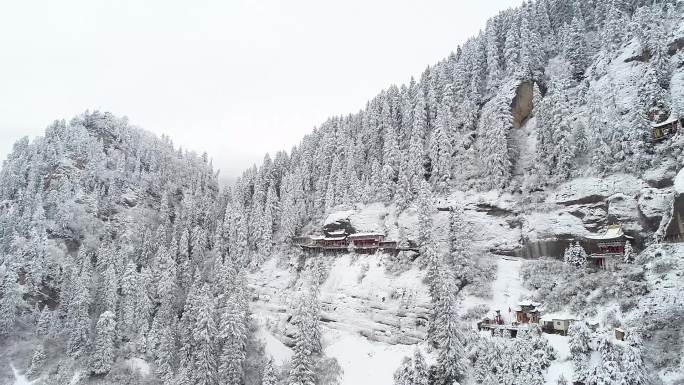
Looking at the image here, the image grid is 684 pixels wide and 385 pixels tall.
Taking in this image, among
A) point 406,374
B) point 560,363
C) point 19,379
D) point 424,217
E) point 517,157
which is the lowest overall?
point 19,379

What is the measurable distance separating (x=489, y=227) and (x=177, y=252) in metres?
69.6

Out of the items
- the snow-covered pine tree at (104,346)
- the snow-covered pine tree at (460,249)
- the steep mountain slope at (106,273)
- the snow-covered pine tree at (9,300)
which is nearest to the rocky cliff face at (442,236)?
the snow-covered pine tree at (460,249)

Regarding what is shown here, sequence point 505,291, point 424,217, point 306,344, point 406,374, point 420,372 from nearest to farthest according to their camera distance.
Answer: point 420,372 < point 406,374 < point 306,344 < point 505,291 < point 424,217

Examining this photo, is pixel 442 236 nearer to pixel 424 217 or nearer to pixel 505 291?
pixel 424 217

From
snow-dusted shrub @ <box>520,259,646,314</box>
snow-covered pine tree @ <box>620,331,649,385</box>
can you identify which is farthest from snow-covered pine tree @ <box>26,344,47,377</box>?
snow-covered pine tree @ <box>620,331,649,385</box>

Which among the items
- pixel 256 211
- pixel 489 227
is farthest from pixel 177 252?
pixel 489 227

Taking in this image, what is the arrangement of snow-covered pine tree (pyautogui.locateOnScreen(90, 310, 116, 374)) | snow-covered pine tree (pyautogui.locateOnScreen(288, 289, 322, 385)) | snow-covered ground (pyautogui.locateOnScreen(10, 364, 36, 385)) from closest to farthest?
snow-covered pine tree (pyautogui.locateOnScreen(288, 289, 322, 385)), snow-covered pine tree (pyautogui.locateOnScreen(90, 310, 116, 374)), snow-covered ground (pyautogui.locateOnScreen(10, 364, 36, 385))

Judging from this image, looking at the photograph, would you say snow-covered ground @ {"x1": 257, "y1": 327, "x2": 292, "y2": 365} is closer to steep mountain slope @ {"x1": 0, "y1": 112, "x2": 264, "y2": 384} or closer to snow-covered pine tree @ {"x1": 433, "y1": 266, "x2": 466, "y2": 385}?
steep mountain slope @ {"x1": 0, "y1": 112, "x2": 264, "y2": 384}

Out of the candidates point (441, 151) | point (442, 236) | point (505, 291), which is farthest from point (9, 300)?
point (505, 291)

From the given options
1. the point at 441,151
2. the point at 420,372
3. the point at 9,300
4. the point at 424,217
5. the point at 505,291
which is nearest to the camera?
the point at 420,372

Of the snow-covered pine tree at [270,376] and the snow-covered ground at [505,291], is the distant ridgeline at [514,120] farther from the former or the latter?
the snow-covered pine tree at [270,376]

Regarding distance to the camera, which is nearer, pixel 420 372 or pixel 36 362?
pixel 420 372

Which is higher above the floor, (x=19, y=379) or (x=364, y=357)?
(x=364, y=357)

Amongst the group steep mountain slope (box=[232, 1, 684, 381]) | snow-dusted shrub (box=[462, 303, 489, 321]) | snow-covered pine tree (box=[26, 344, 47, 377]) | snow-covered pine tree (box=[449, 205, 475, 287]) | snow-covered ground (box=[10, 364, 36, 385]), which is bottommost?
snow-covered ground (box=[10, 364, 36, 385])
